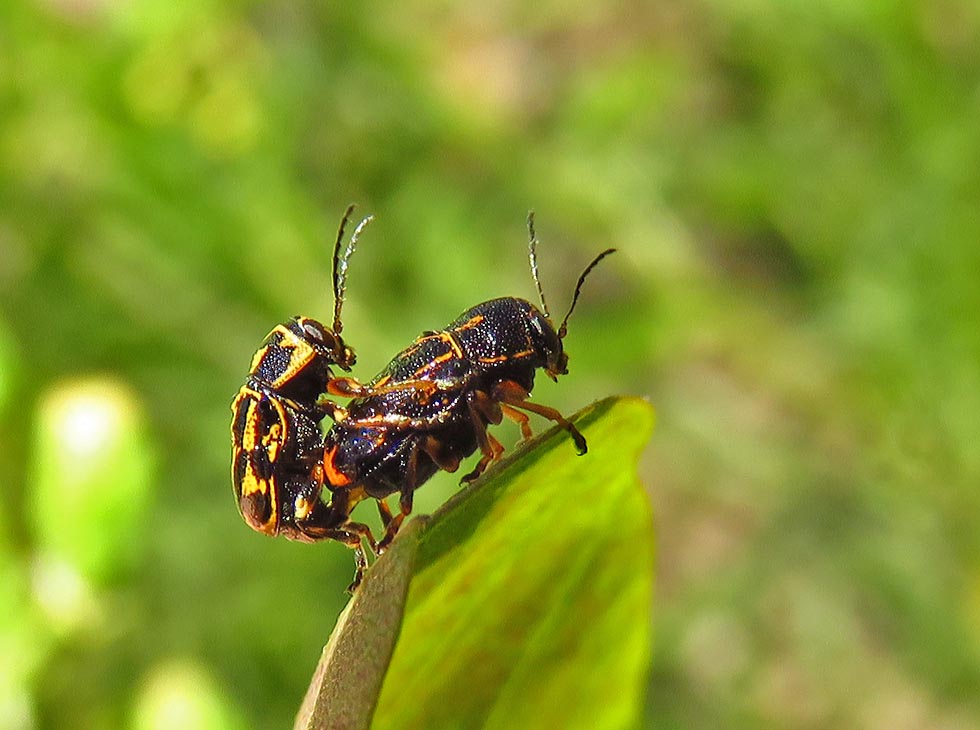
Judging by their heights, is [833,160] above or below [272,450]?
below

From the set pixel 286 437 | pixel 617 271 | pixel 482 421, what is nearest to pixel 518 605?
pixel 482 421

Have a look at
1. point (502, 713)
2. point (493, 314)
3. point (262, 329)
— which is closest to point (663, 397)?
point (262, 329)

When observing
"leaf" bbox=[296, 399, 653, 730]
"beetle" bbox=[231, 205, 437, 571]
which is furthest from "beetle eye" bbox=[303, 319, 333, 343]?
"leaf" bbox=[296, 399, 653, 730]

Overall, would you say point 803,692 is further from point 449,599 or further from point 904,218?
point 449,599

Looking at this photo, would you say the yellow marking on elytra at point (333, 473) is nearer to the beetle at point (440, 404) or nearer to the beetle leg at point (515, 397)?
the beetle at point (440, 404)

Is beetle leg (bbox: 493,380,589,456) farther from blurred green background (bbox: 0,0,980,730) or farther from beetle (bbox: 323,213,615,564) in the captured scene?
blurred green background (bbox: 0,0,980,730)

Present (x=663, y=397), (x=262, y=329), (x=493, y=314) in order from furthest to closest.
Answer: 1. (x=663, y=397)
2. (x=262, y=329)
3. (x=493, y=314)

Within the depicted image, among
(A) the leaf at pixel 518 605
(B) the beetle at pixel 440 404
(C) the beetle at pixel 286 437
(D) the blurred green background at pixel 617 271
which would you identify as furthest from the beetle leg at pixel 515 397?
(D) the blurred green background at pixel 617 271
